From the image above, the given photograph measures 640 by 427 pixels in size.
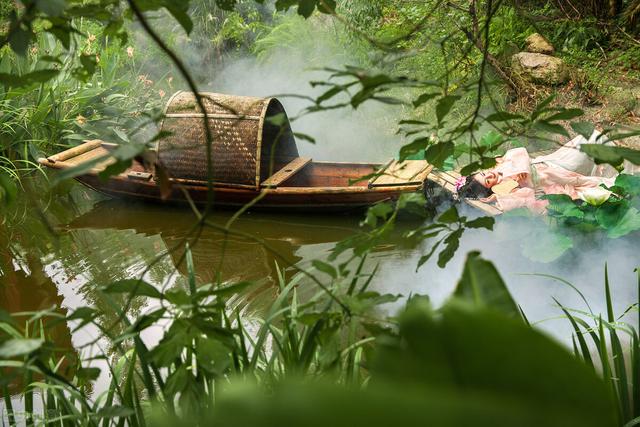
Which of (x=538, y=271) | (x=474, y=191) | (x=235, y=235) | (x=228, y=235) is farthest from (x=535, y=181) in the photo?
(x=228, y=235)

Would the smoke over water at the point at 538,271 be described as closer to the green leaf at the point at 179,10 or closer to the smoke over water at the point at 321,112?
the smoke over water at the point at 321,112

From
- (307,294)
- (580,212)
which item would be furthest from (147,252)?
(580,212)

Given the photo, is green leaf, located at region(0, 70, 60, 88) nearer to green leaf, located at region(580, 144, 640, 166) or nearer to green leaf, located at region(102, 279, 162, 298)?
green leaf, located at region(102, 279, 162, 298)

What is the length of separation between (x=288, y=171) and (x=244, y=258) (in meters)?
1.07

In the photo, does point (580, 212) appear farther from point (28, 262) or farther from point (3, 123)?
point (3, 123)

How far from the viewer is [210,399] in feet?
4.41

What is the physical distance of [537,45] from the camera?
6145 millimetres

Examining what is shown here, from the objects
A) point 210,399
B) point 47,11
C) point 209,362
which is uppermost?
point 47,11

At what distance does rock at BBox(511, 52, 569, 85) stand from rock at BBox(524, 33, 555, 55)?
10 centimetres

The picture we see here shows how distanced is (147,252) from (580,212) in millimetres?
2696

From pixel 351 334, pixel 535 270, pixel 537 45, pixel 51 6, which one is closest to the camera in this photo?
pixel 51 6

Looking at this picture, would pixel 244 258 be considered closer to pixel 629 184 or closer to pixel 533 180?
pixel 533 180

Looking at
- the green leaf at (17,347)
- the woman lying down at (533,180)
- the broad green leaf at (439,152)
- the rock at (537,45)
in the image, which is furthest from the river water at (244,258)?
the rock at (537,45)

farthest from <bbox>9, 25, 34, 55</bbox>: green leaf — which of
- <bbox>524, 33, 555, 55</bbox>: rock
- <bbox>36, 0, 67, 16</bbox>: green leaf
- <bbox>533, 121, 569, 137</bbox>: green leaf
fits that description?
<bbox>524, 33, 555, 55</bbox>: rock
